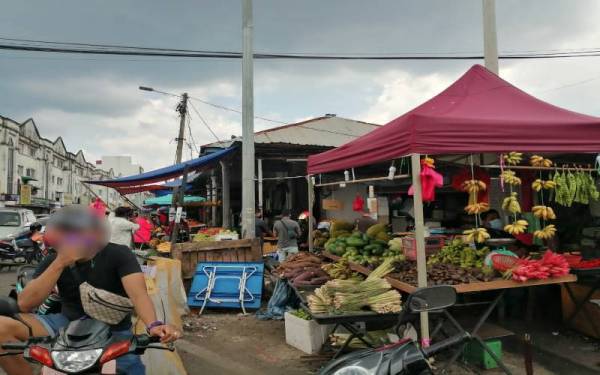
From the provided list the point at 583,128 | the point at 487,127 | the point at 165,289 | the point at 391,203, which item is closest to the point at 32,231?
the point at 165,289

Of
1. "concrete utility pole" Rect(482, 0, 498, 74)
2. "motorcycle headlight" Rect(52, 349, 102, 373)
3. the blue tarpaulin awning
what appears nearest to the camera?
"motorcycle headlight" Rect(52, 349, 102, 373)

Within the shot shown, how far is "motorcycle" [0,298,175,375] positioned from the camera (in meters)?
2.08

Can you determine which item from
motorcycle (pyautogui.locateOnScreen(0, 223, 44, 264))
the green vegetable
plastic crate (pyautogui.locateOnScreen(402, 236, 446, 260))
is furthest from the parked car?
plastic crate (pyautogui.locateOnScreen(402, 236, 446, 260))

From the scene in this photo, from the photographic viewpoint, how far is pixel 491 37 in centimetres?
834

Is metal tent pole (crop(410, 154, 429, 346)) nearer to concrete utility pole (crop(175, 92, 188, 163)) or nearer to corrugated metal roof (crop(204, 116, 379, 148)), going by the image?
corrugated metal roof (crop(204, 116, 379, 148))

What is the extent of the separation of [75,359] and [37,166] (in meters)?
44.9

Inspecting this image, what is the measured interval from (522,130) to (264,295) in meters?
5.29

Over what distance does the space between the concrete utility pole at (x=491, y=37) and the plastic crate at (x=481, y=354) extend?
551 cm

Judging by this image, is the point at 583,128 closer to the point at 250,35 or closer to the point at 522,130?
the point at 522,130

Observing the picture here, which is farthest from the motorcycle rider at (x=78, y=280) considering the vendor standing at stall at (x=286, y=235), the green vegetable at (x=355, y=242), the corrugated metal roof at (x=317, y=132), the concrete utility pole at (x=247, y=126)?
the corrugated metal roof at (x=317, y=132)

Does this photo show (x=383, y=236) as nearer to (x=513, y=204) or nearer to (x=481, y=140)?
(x=513, y=204)

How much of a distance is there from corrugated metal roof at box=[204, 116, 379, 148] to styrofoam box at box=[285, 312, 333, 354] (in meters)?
7.88

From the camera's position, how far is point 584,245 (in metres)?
7.72

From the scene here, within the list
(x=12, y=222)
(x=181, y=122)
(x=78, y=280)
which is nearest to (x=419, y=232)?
(x=78, y=280)
